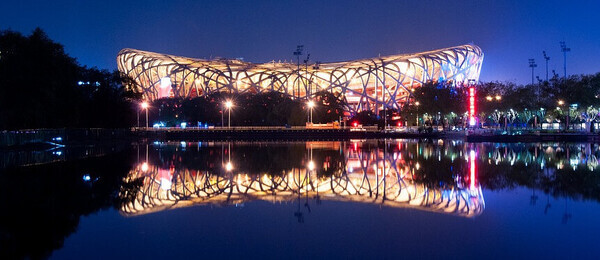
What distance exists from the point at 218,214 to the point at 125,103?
6053 centimetres

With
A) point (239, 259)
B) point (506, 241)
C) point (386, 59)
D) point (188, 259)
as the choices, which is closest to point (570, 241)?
point (506, 241)

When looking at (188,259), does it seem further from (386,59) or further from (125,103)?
(386,59)

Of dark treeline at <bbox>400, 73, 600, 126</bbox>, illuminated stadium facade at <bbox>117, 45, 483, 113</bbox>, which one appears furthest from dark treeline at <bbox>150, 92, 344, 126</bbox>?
illuminated stadium facade at <bbox>117, 45, 483, 113</bbox>

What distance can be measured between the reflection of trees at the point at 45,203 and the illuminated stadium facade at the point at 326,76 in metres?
88.5

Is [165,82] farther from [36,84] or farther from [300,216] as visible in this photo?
[300,216]

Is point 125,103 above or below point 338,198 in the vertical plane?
above

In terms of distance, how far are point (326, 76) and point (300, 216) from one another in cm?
10347

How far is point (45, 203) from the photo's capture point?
489 inches

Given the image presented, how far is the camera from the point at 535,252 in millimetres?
8070

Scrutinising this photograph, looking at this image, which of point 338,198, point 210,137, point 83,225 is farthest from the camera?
point 210,137

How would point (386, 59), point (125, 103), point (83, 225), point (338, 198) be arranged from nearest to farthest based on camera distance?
point (83, 225) < point (338, 198) < point (125, 103) < point (386, 59)

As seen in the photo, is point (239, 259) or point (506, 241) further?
point (506, 241)

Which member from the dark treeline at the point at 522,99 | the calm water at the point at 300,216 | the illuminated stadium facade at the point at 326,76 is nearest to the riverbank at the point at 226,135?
the dark treeline at the point at 522,99

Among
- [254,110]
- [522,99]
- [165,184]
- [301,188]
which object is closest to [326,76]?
[254,110]
